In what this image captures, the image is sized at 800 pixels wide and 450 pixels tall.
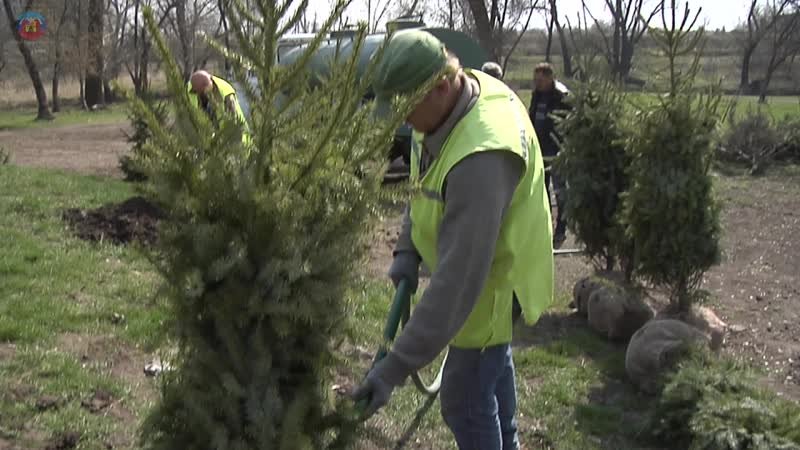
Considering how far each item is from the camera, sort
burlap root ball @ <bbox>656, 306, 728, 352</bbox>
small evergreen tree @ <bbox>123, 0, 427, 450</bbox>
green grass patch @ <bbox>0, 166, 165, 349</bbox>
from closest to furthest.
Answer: small evergreen tree @ <bbox>123, 0, 427, 450</bbox>, green grass patch @ <bbox>0, 166, 165, 349</bbox>, burlap root ball @ <bbox>656, 306, 728, 352</bbox>

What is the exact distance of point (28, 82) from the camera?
40.1 meters

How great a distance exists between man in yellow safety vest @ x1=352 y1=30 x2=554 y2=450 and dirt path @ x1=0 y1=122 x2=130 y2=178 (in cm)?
1010

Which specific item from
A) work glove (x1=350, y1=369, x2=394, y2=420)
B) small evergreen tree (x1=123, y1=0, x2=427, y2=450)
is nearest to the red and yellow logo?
small evergreen tree (x1=123, y1=0, x2=427, y2=450)

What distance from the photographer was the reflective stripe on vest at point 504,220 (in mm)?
2375

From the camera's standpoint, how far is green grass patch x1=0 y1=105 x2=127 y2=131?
25.1m

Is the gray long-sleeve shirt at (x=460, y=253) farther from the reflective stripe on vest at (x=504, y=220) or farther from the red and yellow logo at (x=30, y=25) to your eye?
the red and yellow logo at (x=30, y=25)

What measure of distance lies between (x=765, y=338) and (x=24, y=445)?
500 cm

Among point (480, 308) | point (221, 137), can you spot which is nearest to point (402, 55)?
point (221, 137)

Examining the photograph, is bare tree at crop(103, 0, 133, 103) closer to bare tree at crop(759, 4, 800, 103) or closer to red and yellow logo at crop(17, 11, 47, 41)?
red and yellow logo at crop(17, 11, 47, 41)

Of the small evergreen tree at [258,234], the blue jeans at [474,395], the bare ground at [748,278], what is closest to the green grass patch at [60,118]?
the bare ground at [748,278]

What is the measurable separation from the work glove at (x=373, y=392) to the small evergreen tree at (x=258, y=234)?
0.18 meters

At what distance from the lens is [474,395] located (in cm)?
273

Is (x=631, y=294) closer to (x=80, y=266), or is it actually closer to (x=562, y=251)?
(x=562, y=251)

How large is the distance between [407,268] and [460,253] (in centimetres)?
74
